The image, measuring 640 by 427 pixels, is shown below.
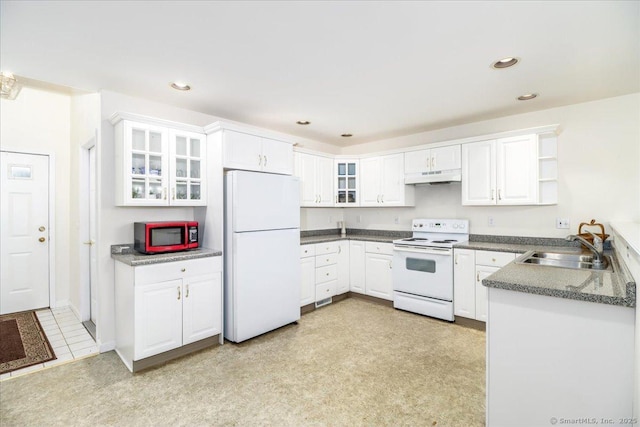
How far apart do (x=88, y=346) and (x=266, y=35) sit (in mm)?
3276

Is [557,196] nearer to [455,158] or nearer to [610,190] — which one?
[610,190]

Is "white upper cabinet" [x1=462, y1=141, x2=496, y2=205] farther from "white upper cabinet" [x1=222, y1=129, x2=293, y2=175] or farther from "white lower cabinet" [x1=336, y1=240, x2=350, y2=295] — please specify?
"white upper cabinet" [x1=222, y1=129, x2=293, y2=175]

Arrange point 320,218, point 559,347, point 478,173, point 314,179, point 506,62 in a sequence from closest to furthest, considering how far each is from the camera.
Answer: point 559,347, point 506,62, point 478,173, point 314,179, point 320,218

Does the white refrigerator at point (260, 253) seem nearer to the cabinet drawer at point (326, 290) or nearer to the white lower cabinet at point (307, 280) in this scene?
the white lower cabinet at point (307, 280)

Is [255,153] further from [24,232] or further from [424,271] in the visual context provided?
[24,232]

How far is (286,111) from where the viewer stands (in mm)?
3562

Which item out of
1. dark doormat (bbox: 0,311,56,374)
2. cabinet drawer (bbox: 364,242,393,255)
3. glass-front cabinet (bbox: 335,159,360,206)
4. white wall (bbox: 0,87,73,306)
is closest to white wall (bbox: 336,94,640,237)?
cabinet drawer (bbox: 364,242,393,255)

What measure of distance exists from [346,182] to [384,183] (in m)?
0.61

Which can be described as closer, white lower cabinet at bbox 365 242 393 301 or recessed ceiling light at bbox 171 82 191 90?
recessed ceiling light at bbox 171 82 191 90

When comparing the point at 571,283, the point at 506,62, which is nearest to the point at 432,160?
the point at 506,62

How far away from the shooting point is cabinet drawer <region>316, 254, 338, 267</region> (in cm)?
424

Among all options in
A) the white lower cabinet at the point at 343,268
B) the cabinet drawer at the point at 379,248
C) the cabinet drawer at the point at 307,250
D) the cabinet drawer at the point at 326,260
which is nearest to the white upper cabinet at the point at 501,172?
the cabinet drawer at the point at 379,248

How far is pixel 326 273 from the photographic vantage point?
171 inches

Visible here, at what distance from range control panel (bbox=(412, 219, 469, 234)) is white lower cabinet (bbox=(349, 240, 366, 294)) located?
0.83 m
